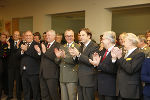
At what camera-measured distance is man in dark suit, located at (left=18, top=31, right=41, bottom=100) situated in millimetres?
3607

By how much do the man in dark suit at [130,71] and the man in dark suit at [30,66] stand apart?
5.76 feet

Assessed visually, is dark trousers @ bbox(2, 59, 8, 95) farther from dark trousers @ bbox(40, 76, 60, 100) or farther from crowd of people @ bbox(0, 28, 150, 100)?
dark trousers @ bbox(40, 76, 60, 100)

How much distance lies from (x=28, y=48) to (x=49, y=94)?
982 mm

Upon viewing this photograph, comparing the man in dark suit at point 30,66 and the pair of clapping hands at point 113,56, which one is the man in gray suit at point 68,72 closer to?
the pair of clapping hands at point 113,56

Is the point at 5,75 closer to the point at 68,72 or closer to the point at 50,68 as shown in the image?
the point at 50,68

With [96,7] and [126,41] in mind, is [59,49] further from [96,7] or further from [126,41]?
[96,7]

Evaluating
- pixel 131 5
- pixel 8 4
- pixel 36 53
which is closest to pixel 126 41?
pixel 36 53

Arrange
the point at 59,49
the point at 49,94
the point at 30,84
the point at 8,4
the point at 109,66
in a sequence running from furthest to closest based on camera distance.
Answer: the point at 8,4, the point at 30,84, the point at 49,94, the point at 59,49, the point at 109,66

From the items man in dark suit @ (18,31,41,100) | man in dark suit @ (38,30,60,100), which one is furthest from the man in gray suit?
man in dark suit @ (18,31,41,100)

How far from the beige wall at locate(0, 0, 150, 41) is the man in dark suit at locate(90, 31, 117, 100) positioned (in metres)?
2.42

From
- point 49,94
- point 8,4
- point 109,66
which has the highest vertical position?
point 8,4

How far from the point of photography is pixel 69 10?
20.2 ft

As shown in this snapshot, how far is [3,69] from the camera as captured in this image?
4516mm

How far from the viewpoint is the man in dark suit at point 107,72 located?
2561mm
